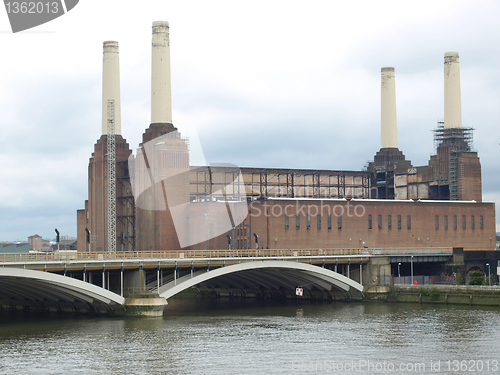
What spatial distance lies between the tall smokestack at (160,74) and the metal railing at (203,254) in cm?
2321

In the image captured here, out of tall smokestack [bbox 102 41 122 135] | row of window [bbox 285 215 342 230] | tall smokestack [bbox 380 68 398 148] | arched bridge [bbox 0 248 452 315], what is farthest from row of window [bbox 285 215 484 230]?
tall smokestack [bbox 102 41 122 135]

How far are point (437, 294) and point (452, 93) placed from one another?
165 feet

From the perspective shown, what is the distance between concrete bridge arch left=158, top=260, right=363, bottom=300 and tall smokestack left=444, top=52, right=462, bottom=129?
152ft

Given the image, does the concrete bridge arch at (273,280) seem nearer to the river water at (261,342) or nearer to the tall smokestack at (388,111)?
the river water at (261,342)

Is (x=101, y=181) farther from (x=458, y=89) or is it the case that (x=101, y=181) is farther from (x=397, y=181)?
(x=458, y=89)

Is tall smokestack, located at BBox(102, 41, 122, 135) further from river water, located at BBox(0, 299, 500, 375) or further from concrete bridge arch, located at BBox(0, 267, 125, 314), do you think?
river water, located at BBox(0, 299, 500, 375)

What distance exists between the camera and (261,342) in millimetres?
62375

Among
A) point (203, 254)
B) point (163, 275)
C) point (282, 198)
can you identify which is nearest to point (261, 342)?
point (203, 254)

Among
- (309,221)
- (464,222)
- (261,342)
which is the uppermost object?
(309,221)

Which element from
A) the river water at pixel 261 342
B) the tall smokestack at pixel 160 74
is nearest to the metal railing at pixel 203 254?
the river water at pixel 261 342

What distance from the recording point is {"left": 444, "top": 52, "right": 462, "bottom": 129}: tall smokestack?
131750 mm

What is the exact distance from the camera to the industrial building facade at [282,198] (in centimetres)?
11200

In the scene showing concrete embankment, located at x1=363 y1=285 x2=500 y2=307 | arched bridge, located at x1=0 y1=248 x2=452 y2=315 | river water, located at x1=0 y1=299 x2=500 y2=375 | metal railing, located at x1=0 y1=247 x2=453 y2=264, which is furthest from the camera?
concrete embankment, located at x1=363 y1=285 x2=500 y2=307

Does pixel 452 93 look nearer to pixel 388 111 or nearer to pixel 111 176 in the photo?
pixel 388 111
